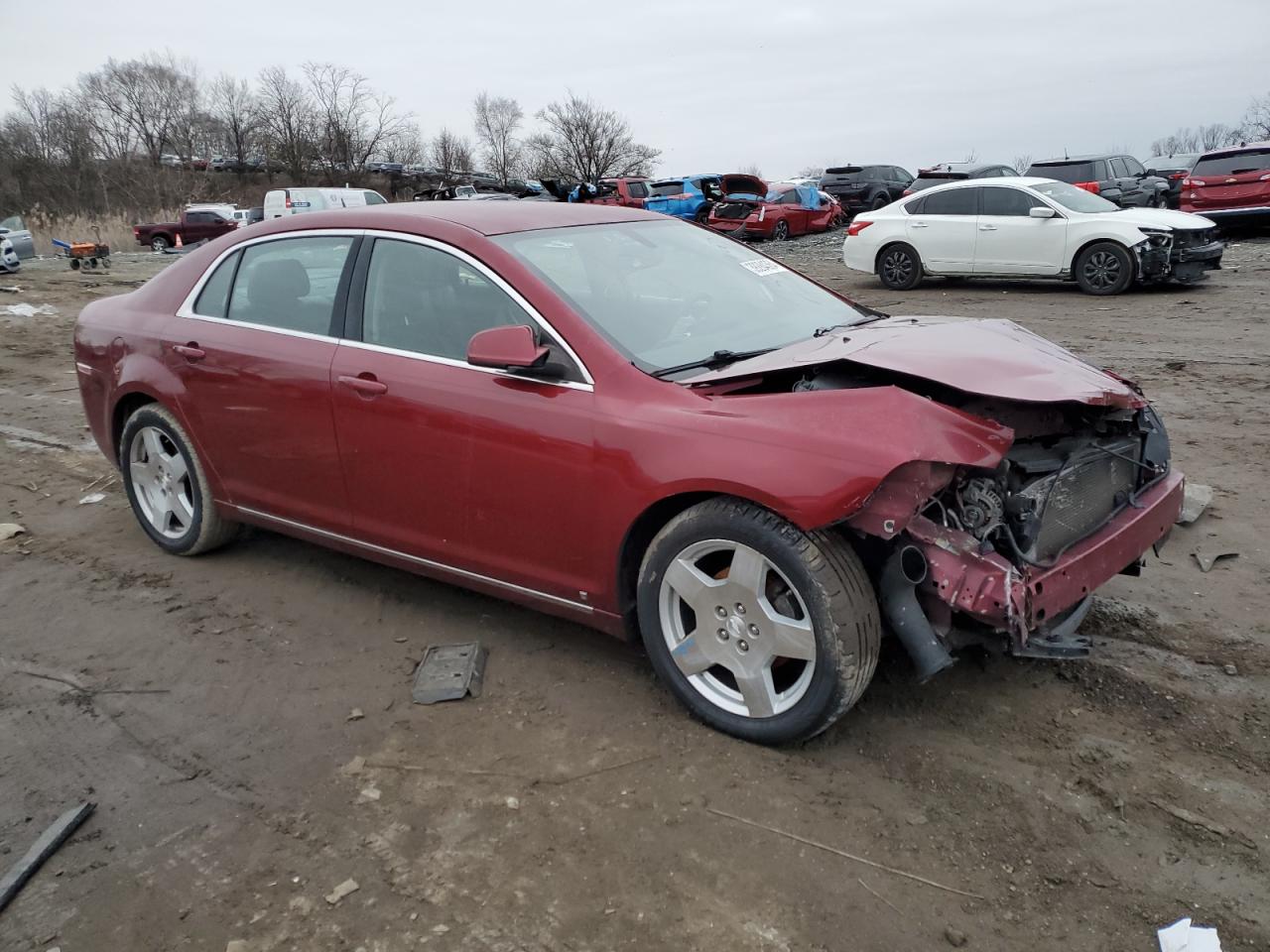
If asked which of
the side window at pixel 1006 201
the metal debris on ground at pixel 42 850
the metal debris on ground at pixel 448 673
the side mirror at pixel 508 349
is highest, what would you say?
the side window at pixel 1006 201

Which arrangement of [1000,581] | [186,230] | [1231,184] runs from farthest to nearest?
[186,230], [1231,184], [1000,581]

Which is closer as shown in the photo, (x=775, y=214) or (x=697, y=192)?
(x=775, y=214)

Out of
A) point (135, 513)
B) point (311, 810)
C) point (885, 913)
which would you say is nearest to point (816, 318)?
point (885, 913)

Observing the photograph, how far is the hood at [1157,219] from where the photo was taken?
1170 cm

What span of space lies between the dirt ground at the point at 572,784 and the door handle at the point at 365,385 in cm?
100

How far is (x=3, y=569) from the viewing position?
4.80 metres

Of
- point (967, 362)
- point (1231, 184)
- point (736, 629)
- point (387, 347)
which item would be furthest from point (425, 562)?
point (1231, 184)

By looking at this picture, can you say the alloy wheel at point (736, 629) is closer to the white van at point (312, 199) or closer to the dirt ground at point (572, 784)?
the dirt ground at point (572, 784)

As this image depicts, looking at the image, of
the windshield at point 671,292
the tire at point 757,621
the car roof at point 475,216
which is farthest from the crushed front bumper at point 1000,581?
the car roof at point 475,216

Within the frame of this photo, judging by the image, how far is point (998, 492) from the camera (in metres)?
2.86

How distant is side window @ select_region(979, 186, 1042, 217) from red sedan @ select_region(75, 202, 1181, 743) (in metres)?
9.65

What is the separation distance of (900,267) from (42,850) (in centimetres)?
1318

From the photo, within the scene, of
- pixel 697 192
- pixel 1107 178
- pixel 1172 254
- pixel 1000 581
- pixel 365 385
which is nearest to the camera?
pixel 1000 581

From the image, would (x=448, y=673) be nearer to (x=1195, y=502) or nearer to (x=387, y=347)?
(x=387, y=347)
